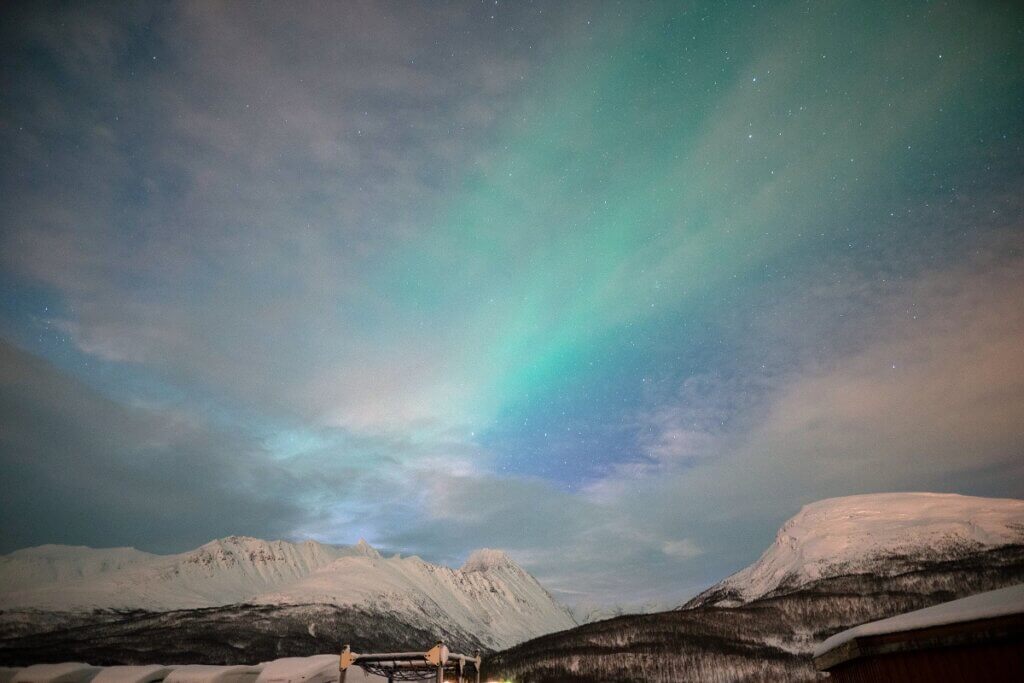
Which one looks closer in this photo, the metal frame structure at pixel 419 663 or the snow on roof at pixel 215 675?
the metal frame structure at pixel 419 663

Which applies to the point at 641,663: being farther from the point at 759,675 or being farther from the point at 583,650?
the point at 759,675

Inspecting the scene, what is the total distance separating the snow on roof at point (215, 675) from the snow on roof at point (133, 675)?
130cm

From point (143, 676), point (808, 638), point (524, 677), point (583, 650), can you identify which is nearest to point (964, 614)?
point (143, 676)

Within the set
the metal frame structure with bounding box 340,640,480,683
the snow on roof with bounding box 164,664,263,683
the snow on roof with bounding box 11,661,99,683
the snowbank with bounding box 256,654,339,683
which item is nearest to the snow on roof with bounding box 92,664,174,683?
the snow on roof with bounding box 164,664,263,683

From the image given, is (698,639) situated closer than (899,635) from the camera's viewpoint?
No

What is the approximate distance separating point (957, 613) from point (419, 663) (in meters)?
22.3

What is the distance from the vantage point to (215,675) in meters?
38.8

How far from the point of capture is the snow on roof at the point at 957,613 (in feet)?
36.2

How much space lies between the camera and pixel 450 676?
82.9 feet

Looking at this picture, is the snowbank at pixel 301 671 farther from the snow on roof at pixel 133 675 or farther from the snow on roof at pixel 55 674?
the snow on roof at pixel 55 674

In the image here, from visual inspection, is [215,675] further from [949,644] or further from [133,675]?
[949,644]

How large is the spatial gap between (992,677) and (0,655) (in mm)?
285063

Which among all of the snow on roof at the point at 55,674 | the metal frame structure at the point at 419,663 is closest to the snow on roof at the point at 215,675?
Result: the snow on roof at the point at 55,674

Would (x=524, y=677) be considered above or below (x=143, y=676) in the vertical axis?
below
